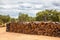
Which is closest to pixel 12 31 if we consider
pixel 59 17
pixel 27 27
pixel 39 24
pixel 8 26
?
pixel 8 26

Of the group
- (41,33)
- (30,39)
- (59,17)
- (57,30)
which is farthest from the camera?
(59,17)

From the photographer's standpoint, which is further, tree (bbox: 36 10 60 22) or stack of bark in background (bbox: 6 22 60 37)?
tree (bbox: 36 10 60 22)

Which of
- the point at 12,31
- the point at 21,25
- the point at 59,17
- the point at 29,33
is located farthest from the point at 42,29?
the point at 59,17

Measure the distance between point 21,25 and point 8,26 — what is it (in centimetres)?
209

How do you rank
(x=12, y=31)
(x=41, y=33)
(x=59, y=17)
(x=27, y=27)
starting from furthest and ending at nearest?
(x=59, y=17) → (x=12, y=31) → (x=27, y=27) → (x=41, y=33)

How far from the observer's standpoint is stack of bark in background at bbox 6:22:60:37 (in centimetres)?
1528

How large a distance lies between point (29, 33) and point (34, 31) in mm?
639

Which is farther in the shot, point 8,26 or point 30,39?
point 8,26

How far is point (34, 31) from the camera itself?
16594mm

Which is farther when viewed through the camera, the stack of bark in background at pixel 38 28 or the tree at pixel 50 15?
the tree at pixel 50 15

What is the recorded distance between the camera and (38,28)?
53.6ft

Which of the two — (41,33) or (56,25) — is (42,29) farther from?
(56,25)

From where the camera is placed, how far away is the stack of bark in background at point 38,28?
15.3 m

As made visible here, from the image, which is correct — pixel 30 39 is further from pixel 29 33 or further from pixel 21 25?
pixel 21 25
